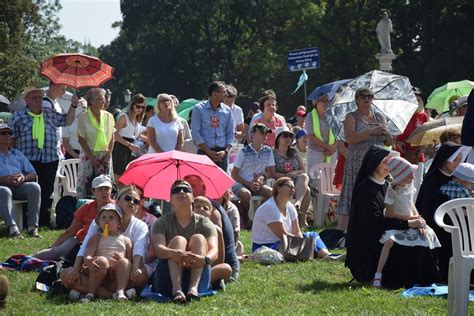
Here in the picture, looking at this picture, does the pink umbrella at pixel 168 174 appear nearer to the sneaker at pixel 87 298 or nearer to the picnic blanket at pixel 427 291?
the sneaker at pixel 87 298

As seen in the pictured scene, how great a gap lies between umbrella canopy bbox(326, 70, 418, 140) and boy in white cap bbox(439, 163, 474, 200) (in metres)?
3.46

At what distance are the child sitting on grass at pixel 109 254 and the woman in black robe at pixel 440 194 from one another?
9.82 feet

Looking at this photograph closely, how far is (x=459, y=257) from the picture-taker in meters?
7.66

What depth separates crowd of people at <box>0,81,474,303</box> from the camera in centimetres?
883

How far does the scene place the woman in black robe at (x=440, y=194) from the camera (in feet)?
31.7

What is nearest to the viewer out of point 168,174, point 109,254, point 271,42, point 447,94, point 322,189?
point 109,254

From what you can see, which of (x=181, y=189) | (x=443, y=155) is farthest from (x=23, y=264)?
(x=443, y=155)

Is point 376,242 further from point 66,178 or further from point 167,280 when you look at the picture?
point 66,178

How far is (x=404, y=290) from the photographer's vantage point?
924 cm

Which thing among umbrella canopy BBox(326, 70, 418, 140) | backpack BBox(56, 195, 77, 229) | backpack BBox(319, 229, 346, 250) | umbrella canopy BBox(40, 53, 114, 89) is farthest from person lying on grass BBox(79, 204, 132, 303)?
umbrella canopy BBox(40, 53, 114, 89)

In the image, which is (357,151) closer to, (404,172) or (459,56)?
(404,172)

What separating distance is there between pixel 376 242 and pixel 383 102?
4.44 m

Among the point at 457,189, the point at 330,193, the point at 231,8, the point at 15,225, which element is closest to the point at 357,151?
the point at 330,193

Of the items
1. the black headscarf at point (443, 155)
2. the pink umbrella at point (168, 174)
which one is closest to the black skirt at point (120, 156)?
the pink umbrella at point (168, 174)
